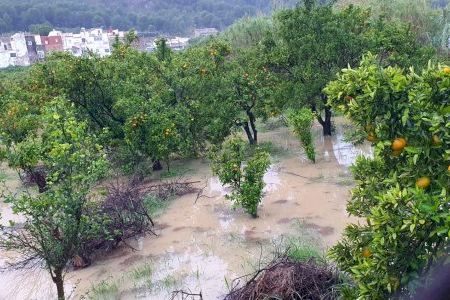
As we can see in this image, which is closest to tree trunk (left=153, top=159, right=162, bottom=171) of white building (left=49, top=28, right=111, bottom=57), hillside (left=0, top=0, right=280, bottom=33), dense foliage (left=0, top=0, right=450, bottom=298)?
dense foliage (left=0, top=0, right=450, bottom=298)

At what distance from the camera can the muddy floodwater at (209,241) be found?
743cm

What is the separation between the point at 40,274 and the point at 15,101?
836 centimetres

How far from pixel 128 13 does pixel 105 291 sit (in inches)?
3678

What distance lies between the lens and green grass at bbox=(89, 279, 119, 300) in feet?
23.7

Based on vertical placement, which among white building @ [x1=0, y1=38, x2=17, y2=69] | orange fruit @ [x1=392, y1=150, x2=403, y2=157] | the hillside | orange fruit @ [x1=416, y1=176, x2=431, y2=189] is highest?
the hillside

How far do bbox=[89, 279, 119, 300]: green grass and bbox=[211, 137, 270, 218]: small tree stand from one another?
2.82 meters

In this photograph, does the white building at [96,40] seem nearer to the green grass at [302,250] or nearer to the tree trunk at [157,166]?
the tree trunk at [157,166]

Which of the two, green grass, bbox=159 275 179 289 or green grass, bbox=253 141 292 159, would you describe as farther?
green grass, bbox=253 141 292 159

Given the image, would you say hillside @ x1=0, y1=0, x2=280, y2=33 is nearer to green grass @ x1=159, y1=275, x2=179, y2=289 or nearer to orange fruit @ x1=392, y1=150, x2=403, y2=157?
green grass @ x1=159, y1=275, x2=179, y2=289

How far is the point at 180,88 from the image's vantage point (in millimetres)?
13688

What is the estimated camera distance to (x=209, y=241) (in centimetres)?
874

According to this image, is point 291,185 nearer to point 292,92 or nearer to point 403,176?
point 292,92

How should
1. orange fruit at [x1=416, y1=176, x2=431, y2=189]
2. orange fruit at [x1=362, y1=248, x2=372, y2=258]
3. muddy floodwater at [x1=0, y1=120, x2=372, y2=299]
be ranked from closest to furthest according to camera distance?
orange fruit at [x1=416, y1=176, x2=431, y2=189] → orange fruit at [x1=362, y1=248, x2=372, y2=258] → muddy floodwater at [x1=0, y1=120, x2=372, y2=299]

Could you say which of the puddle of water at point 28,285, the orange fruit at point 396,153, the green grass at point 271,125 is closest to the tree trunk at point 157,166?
the green grass at point 271,125
